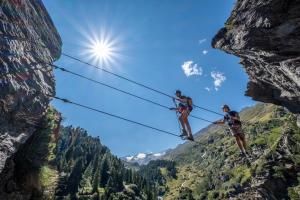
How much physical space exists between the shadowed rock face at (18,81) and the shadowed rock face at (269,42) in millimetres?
15374

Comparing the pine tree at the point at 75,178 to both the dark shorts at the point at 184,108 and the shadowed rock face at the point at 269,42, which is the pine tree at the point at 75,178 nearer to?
the shadowed rock face at the point at 269,42

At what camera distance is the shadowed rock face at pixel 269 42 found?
20.2m

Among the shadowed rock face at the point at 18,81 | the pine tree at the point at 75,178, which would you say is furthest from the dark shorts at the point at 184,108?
the pine tree at the point at 75,178

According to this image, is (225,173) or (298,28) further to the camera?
(225,173)

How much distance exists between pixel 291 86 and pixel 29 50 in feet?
82.4

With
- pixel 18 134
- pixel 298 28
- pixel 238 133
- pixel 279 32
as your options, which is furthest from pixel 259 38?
pixel 18 134

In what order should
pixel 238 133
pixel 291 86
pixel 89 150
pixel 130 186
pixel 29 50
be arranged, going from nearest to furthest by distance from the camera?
pixel 238 133 → pixel 291 86 → pixel 29 50 → pixel 130 186 → pixel 89 150

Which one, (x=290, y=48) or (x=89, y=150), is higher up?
(x=89, y=150)

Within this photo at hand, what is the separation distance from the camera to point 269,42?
23.0 meters

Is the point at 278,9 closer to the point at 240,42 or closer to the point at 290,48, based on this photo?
the point at 290,48

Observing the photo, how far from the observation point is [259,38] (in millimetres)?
23281

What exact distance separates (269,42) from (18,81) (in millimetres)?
20031

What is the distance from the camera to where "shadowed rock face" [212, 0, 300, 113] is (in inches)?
796

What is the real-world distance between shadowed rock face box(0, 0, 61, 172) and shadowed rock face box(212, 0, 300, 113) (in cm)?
1537
